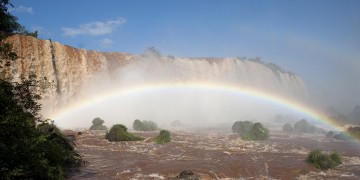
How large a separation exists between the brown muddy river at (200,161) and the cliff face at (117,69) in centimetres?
556

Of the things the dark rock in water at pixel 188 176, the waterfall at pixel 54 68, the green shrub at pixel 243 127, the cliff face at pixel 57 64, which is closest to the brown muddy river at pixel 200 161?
the dark rock in water at pixel 188 176

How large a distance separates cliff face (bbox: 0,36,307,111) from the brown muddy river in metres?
5.56

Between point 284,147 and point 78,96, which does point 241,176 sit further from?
point 78,96

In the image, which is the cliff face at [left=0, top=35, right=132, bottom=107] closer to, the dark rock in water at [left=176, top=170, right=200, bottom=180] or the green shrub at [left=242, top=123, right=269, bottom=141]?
the green shrub at [left=242, top=123, right=269, bottom=141]

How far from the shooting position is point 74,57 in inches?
1631

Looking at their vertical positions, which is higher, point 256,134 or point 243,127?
point 243,127

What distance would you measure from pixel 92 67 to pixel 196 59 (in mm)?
26163

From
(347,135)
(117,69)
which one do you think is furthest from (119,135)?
(117,69)

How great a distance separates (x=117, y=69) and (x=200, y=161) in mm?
34954

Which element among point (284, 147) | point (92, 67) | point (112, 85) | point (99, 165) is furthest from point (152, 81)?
point (99, 165)

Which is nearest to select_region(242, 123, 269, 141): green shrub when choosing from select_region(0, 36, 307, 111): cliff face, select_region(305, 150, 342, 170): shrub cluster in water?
select_region(305, 150, 342, 170): shrub cluster in water

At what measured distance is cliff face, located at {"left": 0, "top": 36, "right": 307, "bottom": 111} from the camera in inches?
1361

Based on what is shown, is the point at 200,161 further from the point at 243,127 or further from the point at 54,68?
the point at 54,68

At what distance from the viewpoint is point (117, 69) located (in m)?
49.3
